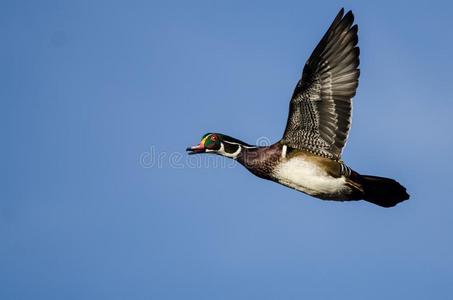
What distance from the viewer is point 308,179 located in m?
12.3

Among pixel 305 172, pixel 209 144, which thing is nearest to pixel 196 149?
Result: pixel 209 144

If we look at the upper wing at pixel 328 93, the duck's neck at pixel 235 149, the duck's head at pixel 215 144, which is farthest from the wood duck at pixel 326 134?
the duck's head at pixel 215 144

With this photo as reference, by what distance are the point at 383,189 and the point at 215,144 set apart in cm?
280

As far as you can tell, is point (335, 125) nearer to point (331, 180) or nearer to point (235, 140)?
point (331, 180)

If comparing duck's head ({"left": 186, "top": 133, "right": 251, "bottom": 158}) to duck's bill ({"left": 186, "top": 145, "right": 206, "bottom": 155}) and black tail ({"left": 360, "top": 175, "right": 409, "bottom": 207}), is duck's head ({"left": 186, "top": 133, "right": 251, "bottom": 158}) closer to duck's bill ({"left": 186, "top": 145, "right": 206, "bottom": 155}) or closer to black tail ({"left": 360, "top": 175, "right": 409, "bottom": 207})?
duck's bill ({"left": 186, "top": 145, "right": 206, "bottom": 155})

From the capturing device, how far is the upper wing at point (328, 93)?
12.0 meters

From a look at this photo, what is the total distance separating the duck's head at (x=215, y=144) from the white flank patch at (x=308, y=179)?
1.19 metres

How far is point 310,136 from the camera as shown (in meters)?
12.4

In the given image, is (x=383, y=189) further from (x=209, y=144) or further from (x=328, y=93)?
(x=209, y=144)

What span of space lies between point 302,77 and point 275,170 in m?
1.42

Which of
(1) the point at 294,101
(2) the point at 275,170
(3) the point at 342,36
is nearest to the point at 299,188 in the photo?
(2) the point at 275,170

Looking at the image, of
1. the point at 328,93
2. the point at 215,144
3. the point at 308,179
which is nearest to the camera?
the point at 328,93

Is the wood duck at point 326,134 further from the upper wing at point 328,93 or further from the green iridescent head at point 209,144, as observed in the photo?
the green iridescent head at point 209,144

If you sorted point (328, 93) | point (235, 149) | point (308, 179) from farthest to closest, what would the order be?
1. point (235, 149)
2. point (308, 179)
3. point (328, 93)
